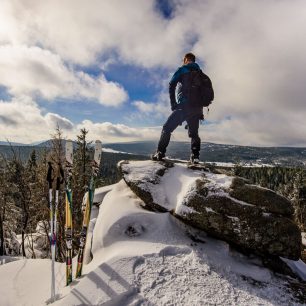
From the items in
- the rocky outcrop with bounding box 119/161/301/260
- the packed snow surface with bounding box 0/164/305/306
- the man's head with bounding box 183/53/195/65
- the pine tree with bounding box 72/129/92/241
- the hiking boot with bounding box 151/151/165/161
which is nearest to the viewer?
the packed snow surface with bounding box 0/164/305/306

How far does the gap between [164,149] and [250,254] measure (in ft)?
14.2

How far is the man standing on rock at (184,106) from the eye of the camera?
377 inches

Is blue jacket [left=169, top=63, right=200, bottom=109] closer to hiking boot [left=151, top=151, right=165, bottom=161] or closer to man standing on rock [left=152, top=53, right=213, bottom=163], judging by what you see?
man standing on rock [left=152, top=53, right=213, bottom=163]

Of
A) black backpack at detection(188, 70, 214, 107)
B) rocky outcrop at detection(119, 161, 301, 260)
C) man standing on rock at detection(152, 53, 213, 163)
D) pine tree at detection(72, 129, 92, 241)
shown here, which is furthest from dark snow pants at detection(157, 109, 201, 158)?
pine tree at detection(72, 129, 92, 241)

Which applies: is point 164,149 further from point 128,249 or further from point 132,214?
point 128,249

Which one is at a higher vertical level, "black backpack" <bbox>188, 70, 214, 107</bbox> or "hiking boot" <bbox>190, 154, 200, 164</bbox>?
"black backpack" <bbox>188, 70, 214, 107</bbox>

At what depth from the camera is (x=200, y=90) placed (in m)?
9.67

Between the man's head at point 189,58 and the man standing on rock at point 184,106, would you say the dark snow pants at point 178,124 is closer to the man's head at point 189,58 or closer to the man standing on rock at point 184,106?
the man standing on rock at point 184,106

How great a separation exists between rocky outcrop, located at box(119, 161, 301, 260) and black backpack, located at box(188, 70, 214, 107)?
2.53 metres

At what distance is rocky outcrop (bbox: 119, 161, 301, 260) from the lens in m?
7.64

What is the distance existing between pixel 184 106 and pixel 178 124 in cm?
65

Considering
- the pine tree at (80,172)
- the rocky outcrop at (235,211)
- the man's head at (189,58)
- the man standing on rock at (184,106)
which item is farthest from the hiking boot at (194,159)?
the pine tree at (80,172)

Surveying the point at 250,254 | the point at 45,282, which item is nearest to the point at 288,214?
the point at 250,254

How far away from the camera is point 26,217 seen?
22.2 metres
